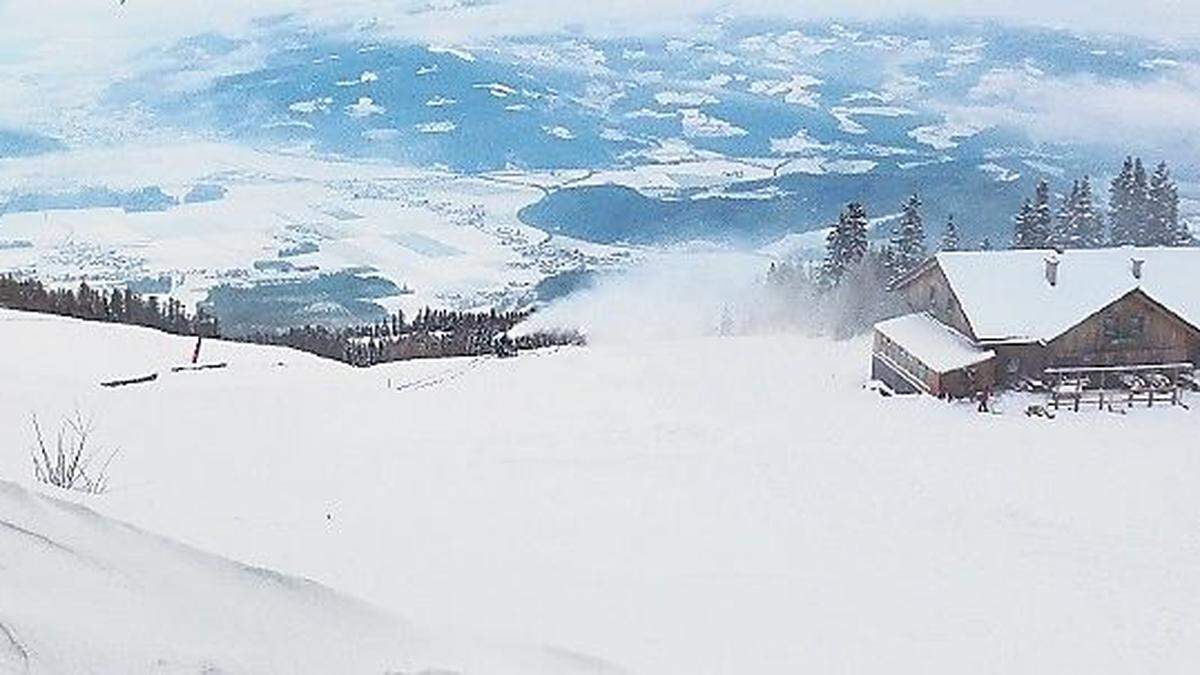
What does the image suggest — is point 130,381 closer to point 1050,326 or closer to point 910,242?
point 1050,326

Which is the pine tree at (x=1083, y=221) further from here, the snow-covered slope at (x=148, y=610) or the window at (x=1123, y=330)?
the snow-covered slope at (x=148, y=610)

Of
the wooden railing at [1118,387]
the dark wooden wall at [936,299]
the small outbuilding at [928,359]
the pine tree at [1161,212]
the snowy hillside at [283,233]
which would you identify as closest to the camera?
the wooden railing at [1118,387]

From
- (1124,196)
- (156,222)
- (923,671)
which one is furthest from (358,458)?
(156,222)

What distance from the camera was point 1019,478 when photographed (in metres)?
22.6

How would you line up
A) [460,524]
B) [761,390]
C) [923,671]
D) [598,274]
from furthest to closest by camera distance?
[598,274] < [761,390] < [460,524] < [923,671]

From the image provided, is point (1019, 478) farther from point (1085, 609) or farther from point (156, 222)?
point (156, 222)

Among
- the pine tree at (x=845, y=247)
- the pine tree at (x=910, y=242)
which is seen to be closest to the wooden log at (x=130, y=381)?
the pine tree at (x=845, y=247)

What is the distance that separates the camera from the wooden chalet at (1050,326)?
3238cm

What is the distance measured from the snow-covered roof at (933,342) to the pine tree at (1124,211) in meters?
28.4

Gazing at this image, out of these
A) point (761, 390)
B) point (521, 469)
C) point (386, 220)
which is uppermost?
point (521, 469)

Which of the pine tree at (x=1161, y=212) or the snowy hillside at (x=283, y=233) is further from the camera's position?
the snowy hillside at (x=283, y=233)

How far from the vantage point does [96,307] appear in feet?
156

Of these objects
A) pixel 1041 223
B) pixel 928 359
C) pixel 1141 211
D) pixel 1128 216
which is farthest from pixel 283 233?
pixel 928 359

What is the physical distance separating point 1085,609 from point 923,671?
5502mm
